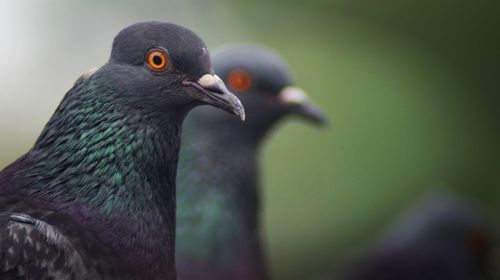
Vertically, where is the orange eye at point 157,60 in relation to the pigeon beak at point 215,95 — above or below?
above

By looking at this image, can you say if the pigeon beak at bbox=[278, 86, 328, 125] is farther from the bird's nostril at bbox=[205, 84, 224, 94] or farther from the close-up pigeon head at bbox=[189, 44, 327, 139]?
the bird's nostril at bbox=[205, 84, 224, 94]

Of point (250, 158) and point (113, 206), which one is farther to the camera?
point (250, 158)

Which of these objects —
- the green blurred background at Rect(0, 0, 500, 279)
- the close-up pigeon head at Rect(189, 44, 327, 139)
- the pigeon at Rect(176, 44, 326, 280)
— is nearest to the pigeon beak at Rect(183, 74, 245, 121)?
the pigeon at Rect(176, 44, 326, 280)

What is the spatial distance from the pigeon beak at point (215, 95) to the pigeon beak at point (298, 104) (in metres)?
2.90

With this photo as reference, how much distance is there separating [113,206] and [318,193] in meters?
11.4

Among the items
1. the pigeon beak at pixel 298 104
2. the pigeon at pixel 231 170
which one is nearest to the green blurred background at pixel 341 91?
the pigeon beak at pixel 298 104

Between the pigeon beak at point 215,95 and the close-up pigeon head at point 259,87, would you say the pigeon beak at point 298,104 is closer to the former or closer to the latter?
the close-up pigeon head at point 259,87

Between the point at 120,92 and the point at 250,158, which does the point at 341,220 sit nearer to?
the point at 250,158

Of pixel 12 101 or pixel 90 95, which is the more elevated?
pixel 90 95

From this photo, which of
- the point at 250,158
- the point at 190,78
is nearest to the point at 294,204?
the point at 250,158

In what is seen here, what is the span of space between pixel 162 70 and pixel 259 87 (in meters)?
2.84

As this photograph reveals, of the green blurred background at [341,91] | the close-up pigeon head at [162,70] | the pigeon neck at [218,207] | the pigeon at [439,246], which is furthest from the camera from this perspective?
the green blurred background at [341,91]

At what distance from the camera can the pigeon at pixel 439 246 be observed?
34.8 ft

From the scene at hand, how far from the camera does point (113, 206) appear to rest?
5066 mm
